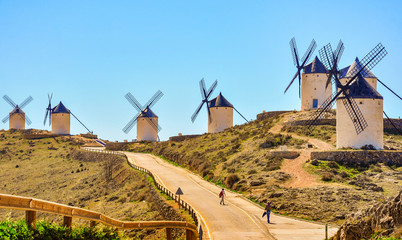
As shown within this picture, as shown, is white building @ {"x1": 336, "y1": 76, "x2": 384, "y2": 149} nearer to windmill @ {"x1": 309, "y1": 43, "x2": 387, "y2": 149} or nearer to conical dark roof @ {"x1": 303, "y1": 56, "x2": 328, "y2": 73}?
windmill @ {"x1": 309, "y1": 43, "x2": 387, "y2": 149}

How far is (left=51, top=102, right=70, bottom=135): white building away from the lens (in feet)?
291

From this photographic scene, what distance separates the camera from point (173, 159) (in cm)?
5512

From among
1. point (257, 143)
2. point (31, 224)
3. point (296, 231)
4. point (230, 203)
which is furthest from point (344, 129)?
point (31, 224)

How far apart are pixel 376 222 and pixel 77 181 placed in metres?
42.8

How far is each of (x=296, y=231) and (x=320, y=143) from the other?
21.7m

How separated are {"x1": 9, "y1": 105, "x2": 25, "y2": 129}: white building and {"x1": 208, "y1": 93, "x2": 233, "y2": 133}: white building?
157ft

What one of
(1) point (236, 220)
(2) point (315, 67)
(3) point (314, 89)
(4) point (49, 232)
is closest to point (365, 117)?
(1) point (236, 220)

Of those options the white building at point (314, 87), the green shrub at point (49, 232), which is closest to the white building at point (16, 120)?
the white building at point (314, 87)

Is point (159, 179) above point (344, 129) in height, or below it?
below

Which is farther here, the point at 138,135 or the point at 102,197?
the point at 138,135

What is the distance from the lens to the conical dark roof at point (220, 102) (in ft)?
219

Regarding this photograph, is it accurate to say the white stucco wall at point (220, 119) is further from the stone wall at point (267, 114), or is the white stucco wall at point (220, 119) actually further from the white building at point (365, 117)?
the white building at point (365, 117)

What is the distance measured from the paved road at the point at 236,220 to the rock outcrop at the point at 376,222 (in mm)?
5681

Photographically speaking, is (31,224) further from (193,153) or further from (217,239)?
(193,153)
